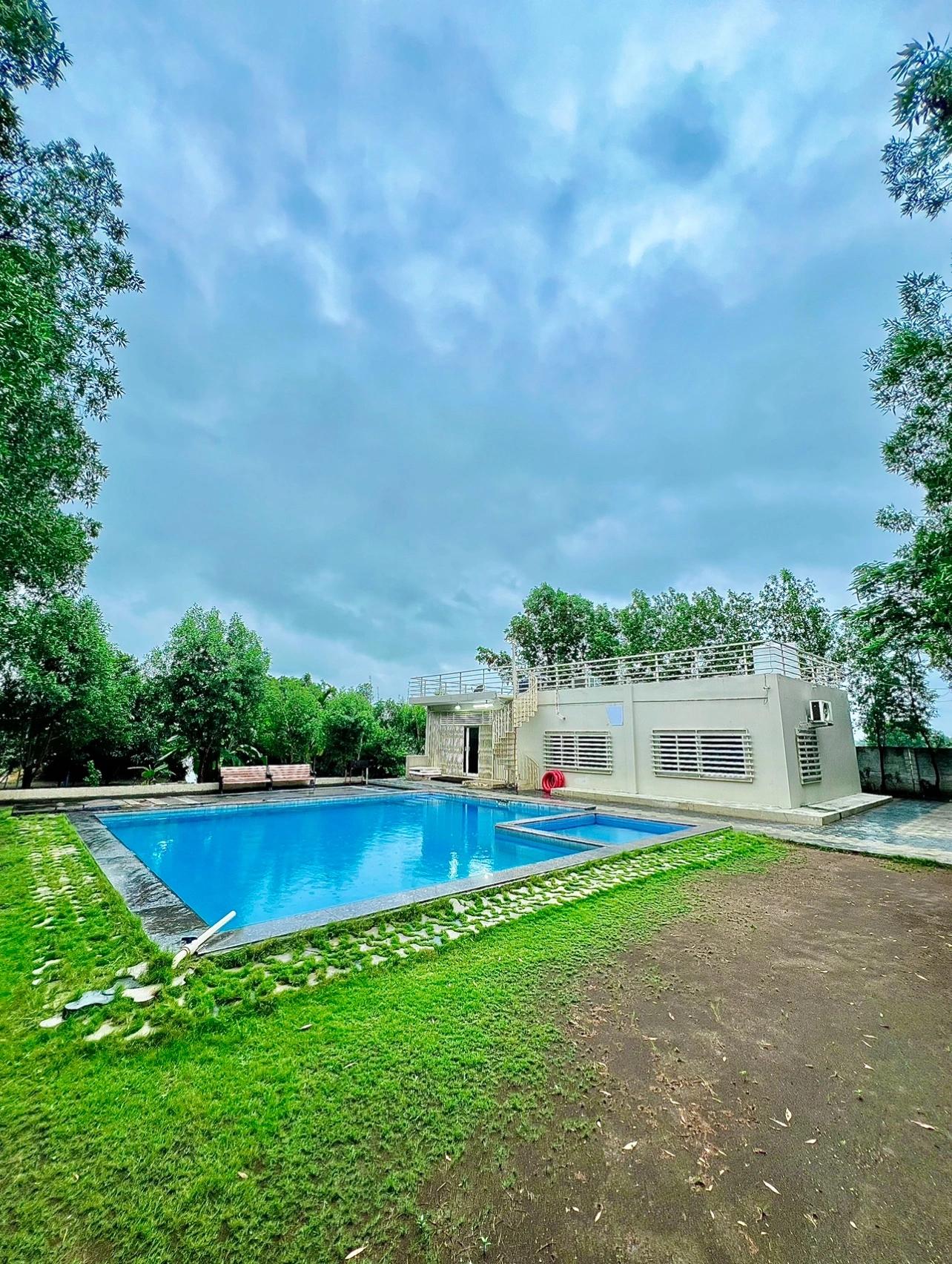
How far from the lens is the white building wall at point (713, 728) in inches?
454

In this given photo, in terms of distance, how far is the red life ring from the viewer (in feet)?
51.3

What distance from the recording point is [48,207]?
22.3 feet

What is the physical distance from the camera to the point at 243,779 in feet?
50.6

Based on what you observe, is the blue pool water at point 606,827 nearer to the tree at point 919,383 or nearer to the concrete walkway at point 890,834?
the concrete walkway at point 890,834

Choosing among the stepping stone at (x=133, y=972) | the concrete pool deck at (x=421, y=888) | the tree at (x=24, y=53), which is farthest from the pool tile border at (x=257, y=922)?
the tree at (x=24, y=53)

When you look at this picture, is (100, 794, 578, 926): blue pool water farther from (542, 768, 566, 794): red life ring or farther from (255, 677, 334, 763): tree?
(255, 677, 334, 763): tree

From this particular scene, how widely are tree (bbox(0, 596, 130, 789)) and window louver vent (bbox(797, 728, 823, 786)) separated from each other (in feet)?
58.5

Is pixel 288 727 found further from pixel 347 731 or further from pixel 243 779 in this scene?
pixel 243 779

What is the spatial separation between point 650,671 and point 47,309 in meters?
15.9

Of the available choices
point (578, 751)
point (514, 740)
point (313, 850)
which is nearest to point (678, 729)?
point (578, 751)

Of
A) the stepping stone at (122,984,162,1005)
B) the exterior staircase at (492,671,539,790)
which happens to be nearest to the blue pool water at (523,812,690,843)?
the exterior staircase at (492,671,539,790)

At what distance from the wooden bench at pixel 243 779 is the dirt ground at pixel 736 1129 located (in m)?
14.2

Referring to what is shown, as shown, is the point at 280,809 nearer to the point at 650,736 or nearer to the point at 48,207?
the point at 650,736

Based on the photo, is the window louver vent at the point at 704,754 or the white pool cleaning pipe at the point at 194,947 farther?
the window louver vent at the point at 704,754
